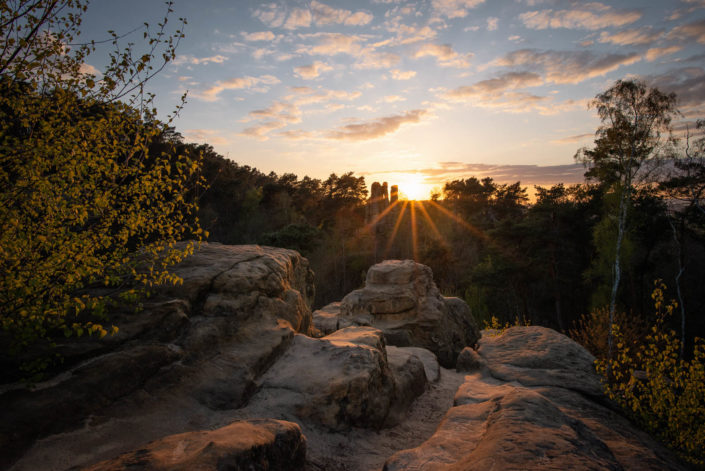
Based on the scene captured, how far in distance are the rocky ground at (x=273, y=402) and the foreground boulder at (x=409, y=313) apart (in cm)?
289

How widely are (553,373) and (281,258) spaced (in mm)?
6066

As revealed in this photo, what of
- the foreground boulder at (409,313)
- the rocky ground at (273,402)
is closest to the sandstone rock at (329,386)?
the rocky ground at (273,402)

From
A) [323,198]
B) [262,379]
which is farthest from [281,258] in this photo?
[323,198]

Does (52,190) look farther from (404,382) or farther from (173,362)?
(404,382)

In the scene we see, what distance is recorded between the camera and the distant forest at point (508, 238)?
821 inches

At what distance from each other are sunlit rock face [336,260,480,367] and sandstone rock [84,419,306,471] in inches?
303

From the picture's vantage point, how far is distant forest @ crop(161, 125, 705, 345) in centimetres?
2086

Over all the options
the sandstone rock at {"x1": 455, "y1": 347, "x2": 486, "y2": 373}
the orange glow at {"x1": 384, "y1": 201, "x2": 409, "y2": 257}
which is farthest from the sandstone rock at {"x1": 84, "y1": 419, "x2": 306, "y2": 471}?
the orange glow at {"x1": 384, "y1": 201, "x2": 409, "y2": 257}

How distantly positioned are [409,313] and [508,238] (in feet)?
63.8

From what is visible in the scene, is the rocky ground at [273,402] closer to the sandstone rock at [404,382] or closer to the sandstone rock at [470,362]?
the sandstone rock at [404,382]

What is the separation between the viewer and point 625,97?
46.0ft

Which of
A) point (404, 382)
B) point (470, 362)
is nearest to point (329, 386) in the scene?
point (404, 382)

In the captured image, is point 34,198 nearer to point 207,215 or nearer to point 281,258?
point 281,258

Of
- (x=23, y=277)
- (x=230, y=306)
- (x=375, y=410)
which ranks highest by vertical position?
(x=23, y=277)
